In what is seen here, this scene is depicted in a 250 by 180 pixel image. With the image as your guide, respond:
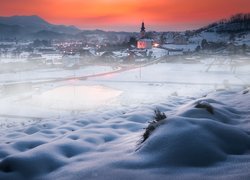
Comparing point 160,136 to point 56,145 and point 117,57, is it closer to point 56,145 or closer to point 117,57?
point 56,145

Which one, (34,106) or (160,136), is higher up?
(160,136)

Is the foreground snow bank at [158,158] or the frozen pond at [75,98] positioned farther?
the frozen pond at [75,98]

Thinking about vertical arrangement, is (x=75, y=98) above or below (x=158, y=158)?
below

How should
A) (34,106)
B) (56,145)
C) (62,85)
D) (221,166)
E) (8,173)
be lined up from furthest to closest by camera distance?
(62,85) → (34,106) → (56,145) → (8,173) → (221,166)

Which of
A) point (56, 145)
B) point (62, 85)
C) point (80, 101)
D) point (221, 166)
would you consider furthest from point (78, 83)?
point (221, 166)

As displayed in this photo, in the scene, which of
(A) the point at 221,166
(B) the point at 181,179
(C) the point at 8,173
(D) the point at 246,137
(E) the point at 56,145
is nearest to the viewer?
(B) the point at 181,179

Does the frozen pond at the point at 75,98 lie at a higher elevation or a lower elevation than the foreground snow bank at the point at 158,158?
lower

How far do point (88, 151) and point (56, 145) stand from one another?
66 centimetres

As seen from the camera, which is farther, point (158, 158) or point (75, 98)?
point (75, 98)

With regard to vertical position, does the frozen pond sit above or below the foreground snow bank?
below

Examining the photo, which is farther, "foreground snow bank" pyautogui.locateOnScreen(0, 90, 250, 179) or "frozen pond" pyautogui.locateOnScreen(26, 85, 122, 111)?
"frozen pond" pyautogui.locateOnScreen(26, 85, 122, 111)

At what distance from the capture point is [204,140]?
4.43m

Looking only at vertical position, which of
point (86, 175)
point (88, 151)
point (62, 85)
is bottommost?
point (62, 85)

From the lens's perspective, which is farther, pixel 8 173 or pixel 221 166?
pixel 8 173
